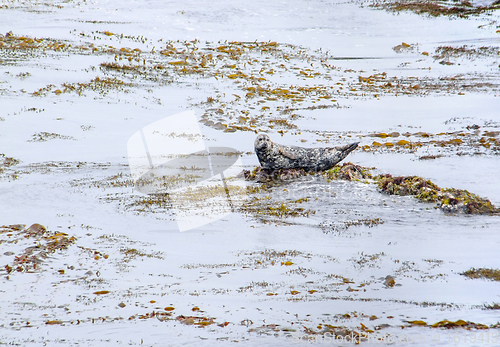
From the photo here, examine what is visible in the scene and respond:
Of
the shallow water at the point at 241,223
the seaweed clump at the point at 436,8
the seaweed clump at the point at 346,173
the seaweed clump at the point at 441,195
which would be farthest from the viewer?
the seaweed clump at the point at 436,8

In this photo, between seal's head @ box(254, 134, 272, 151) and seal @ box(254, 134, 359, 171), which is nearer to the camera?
seal's head @ box(254, 134, 272, 151)

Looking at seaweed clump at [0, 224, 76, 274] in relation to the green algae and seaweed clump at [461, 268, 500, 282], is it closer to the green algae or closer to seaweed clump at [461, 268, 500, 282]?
the green algae

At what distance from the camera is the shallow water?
5.87m

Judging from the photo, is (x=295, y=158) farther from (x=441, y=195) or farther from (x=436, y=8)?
(x=436, y=8)

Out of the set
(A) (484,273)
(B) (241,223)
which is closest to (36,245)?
(B) (241,223)

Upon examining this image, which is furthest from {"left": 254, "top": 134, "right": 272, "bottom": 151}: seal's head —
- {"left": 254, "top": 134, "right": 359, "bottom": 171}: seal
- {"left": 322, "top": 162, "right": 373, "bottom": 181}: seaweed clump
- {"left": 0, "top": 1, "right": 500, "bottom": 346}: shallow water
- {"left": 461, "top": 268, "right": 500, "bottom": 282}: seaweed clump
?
{"left": 461, "top": 268, "right": 500, "bottom": 282}: seaweed clump

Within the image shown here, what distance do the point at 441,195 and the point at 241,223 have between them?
558 cm

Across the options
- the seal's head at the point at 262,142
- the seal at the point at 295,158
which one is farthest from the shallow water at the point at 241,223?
the seal's head at the point at 262,142

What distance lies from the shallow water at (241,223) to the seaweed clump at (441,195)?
327mm

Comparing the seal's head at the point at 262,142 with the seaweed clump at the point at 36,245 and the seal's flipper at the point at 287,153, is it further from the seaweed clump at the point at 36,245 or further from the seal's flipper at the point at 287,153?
the seaweed clump at the point at 36,245

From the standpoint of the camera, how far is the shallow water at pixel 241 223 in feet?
19.3

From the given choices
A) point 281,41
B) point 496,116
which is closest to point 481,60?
point 496,116

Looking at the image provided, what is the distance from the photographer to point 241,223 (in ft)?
32.7

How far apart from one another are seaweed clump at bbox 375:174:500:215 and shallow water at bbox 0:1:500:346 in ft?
1.07
